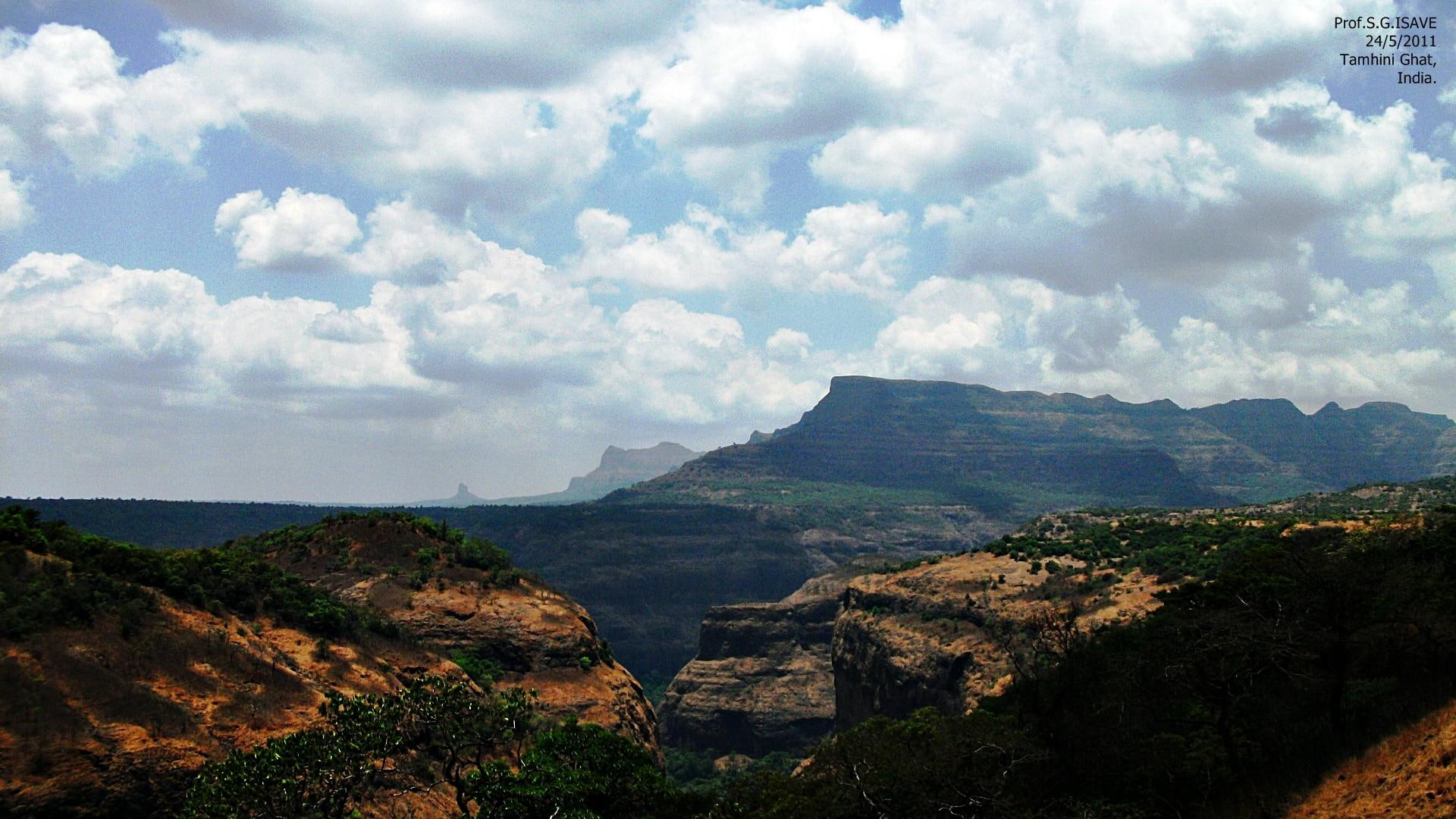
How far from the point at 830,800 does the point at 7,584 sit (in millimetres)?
35129

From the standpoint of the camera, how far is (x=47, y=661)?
37.0 m

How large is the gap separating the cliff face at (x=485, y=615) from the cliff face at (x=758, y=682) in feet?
269

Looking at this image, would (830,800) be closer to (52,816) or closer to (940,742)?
(940,742)

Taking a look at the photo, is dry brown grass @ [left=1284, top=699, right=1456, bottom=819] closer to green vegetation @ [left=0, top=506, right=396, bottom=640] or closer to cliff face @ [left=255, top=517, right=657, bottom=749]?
cliff face @ [left=255, top=517, right=657, bottom=749]

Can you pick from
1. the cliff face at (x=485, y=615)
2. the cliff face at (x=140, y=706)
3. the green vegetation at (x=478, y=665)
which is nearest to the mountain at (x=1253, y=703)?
the cliff face at (x=140, y=706)

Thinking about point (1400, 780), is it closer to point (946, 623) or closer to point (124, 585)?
point (124, 585)

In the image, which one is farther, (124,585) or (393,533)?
(393,533)

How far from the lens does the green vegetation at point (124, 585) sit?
40188mm

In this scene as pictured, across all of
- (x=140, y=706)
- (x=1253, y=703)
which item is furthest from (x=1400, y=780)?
(x=140, y=706)

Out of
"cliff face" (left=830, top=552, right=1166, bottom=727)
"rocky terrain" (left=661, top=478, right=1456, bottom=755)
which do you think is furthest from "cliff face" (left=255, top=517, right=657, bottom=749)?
"cliff face" (left=830, top=552, right=1166, bottom=727)

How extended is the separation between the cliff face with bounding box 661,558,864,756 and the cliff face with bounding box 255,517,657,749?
8207 cm

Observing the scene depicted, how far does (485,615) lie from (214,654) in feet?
92.9

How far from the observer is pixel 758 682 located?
16725cm

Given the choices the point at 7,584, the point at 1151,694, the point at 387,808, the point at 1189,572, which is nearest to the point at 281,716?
the point at 387,808
